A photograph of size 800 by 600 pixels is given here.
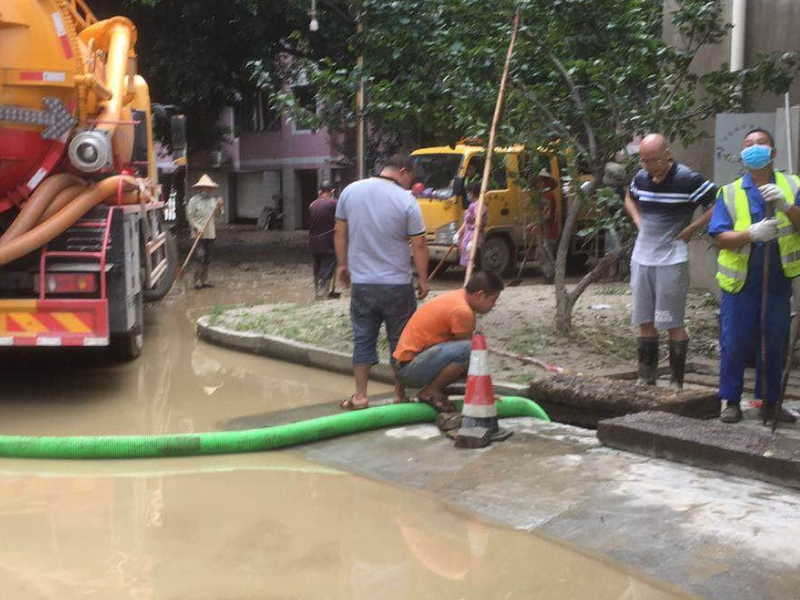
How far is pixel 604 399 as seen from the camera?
615 cm

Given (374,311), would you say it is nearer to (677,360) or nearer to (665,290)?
(665,290)

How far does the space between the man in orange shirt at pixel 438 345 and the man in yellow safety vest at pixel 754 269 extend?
4.67 ft

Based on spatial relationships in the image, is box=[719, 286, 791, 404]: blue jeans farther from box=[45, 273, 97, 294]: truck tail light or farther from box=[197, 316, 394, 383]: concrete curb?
box=[45, 273, 97, 294]: truck tail light

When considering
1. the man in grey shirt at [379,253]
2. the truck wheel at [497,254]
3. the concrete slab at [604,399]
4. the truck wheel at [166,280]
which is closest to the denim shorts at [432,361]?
the man in grey shirt at [379,253]

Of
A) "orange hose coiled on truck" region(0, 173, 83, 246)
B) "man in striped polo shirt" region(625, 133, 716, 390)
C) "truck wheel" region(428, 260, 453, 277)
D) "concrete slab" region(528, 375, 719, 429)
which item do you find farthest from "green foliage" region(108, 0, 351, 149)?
"concrete slab" region(528, 375, 719, 429)

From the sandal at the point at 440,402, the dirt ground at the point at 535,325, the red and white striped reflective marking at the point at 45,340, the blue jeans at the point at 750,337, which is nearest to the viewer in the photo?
the blue jeans at the point at 750,337

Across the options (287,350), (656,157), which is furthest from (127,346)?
(656,157)

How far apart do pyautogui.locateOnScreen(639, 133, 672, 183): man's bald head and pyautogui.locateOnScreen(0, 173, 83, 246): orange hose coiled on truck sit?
13.5 ft

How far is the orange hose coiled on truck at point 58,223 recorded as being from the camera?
6.95m

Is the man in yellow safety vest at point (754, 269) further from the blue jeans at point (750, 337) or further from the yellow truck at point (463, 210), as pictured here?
the yellow truck at point (463, 210)

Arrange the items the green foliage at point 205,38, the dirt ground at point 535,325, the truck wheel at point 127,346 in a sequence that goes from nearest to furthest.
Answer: the dirt ground at point 535,325 < the truck wheel at point 127,346 < the green foliage at point 205,38

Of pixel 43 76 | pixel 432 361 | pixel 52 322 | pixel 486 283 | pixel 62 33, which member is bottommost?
pixel 432 361

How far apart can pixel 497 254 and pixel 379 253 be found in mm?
10040

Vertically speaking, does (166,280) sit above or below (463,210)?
below
